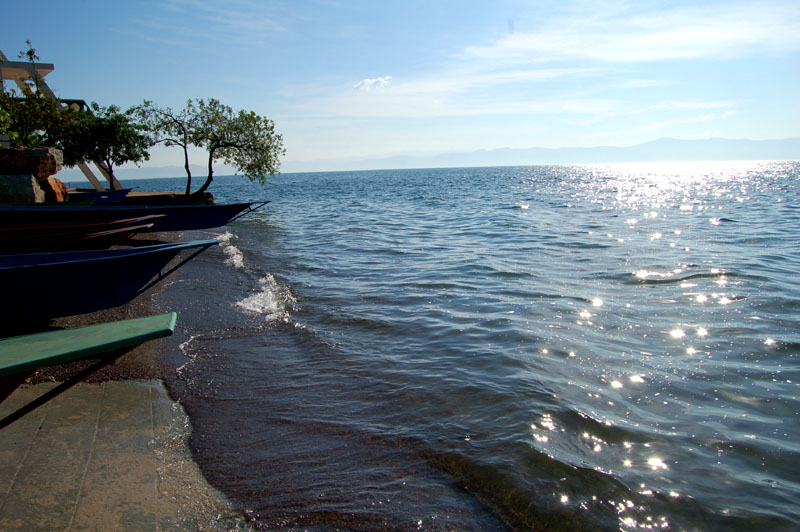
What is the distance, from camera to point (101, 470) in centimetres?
Result: 369

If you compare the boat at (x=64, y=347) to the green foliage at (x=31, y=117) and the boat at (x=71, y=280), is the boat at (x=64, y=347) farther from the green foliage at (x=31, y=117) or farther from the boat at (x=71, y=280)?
the green foliage at (x=31, y=117)

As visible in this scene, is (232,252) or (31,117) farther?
(31,117)

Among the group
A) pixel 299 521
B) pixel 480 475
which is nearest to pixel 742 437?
pixel 480 475

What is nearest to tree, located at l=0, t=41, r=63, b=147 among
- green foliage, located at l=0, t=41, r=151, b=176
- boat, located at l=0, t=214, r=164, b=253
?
green foliage, located at l=0, t=41, r=151, b=176

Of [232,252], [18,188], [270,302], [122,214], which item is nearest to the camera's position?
[270,302]

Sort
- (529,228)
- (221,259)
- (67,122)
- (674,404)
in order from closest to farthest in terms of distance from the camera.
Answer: (674,404)
(221,259)
(529,228)
(67,122)

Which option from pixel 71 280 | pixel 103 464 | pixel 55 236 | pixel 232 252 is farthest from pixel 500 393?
pixel 232 252

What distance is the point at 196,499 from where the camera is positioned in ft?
11.6

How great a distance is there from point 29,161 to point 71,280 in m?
11.0

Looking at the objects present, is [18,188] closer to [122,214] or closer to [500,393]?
[122,214]

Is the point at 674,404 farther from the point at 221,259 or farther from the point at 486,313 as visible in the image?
the point at 221,259

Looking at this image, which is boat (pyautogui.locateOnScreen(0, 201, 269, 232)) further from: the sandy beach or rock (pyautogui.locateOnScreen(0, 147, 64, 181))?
the sandy beach

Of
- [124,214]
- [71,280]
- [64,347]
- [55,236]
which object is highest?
[124,214]

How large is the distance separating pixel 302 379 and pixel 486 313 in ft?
12.2
